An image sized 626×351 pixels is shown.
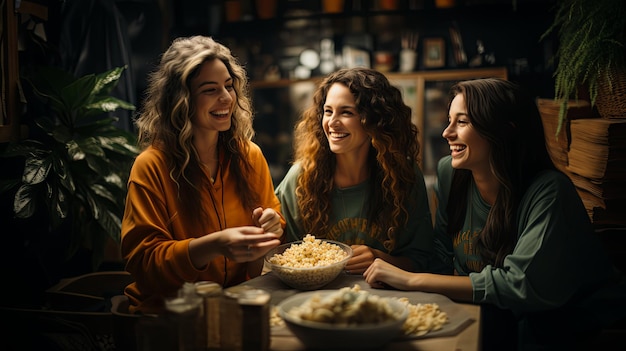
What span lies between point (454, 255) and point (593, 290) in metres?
0.46

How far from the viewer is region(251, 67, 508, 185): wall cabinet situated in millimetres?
4480

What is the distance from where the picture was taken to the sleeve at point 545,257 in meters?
1.74

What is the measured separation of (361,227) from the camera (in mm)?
2152

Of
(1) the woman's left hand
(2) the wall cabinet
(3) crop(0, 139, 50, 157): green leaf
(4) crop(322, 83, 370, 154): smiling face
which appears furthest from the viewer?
(2) the wall cabinet

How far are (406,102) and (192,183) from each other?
9.51 ft

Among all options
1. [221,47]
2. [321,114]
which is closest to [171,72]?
[221,47]

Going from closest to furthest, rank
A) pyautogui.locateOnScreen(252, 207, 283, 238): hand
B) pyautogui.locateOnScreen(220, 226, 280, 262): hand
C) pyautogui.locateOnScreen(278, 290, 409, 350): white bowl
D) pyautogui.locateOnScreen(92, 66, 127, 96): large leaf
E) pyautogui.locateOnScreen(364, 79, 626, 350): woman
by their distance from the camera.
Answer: pyautogui.locateOnScreen(278, 290, 409, 350): white bowl, pyautogui.locateOnScreen(220, 226, 280, 262): hand, pyautogui.locateOnScreen(364, 79, 626, 350): woman, pyautogui.locateOnScreen(252, 207, 283, 238): hand, pyautogui.locateOnScreen(92, 66, 127, 96): large leaf

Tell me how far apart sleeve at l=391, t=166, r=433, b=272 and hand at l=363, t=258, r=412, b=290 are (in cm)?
33

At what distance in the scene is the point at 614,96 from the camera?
222 centimetres

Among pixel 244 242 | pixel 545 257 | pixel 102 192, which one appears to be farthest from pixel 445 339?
pixel 102 192

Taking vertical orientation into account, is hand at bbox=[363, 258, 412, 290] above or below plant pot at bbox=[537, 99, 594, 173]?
below

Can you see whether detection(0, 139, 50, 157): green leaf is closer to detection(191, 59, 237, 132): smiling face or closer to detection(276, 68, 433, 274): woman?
detection(191, 59, 237, 132): smiling face

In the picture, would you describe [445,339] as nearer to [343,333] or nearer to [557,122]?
[343,333]

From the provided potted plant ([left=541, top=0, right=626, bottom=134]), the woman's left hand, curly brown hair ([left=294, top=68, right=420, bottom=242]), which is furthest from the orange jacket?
potted plant ([left=541, top=0, right=626, bottom=134])
